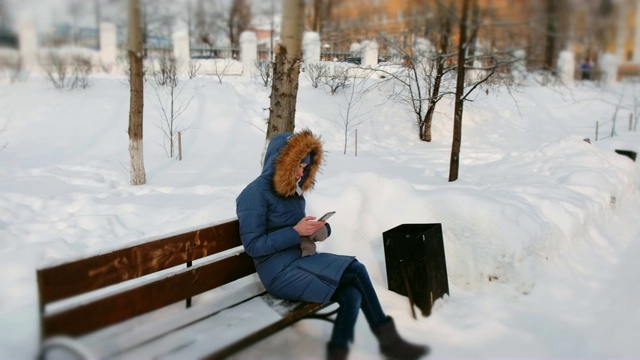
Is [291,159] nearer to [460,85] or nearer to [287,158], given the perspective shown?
[287,158]

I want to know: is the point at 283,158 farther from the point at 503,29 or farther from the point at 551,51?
the point at 551,51

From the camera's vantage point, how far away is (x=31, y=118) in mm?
13836

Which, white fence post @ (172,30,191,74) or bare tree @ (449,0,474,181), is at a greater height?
white fence post @ (172,30,191,74)

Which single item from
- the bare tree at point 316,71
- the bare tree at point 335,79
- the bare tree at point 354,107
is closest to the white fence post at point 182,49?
the bare tree at point 316,71

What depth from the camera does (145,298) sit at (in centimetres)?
285

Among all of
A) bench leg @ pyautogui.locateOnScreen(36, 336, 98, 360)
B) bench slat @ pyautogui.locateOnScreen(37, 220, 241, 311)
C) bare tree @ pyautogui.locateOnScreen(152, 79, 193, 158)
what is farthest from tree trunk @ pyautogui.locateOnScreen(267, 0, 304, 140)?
bare tree @ pyautogui.locateOnScreen(152, 79, 193, 158)

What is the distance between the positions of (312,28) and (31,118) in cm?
838

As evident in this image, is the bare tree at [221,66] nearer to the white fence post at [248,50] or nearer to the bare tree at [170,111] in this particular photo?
the white fence post at [248,50]

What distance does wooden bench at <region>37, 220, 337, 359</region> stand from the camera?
240 centimetres

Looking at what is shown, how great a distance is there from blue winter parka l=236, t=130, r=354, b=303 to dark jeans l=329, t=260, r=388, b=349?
0.07 m

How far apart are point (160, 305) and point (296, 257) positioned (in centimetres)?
87

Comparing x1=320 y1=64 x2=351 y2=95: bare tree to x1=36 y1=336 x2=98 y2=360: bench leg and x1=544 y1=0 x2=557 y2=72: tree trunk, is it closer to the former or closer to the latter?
x1=544 y1=0 x2=557 y2=72: tree trunk

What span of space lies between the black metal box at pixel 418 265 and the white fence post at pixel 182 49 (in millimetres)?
16517

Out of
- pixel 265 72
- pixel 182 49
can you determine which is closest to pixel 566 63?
pixel 265 72
